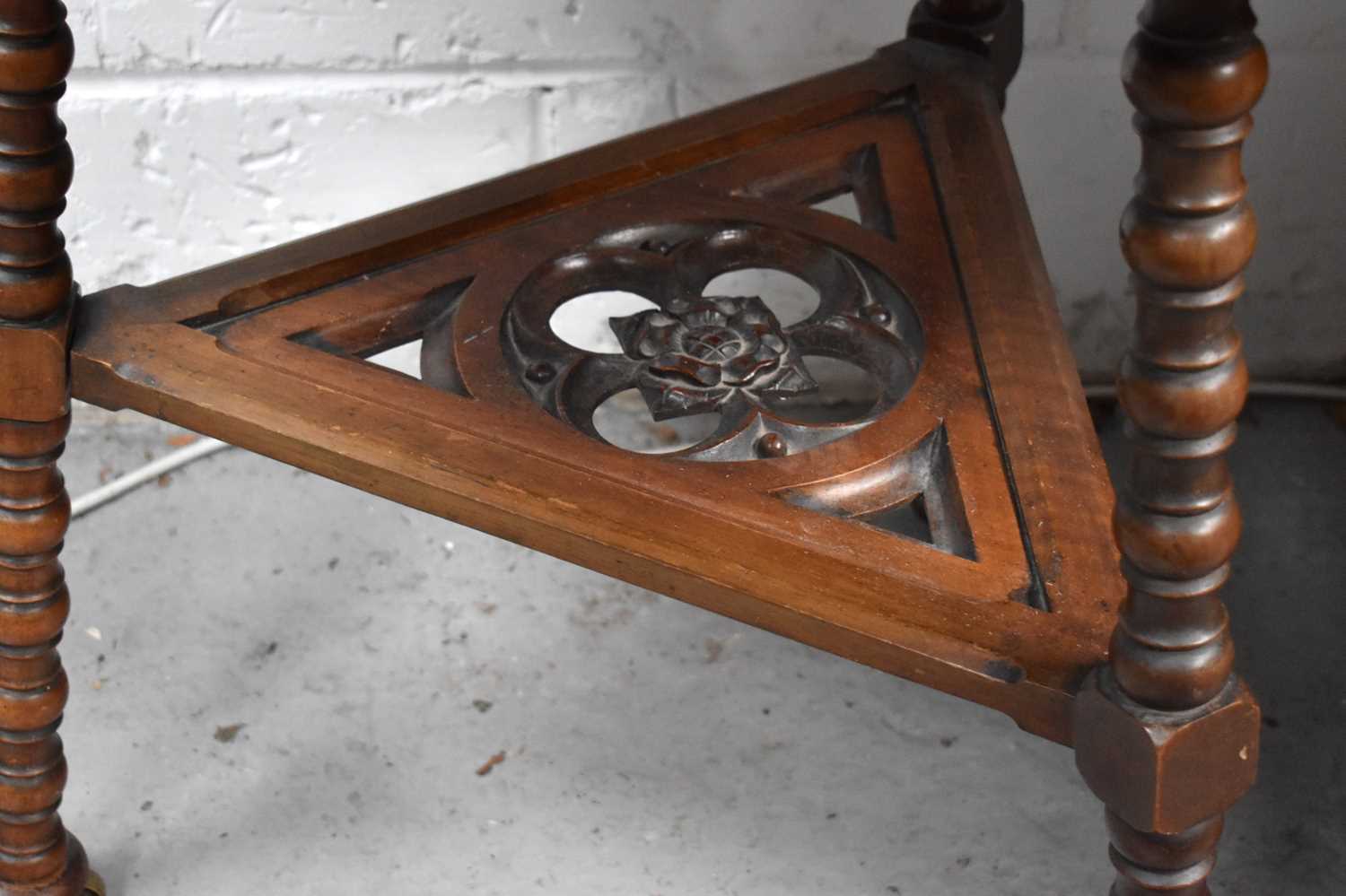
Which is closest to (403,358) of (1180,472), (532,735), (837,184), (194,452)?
(194,452)

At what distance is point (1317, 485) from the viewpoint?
126cm

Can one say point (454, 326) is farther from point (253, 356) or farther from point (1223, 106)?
point (1223, 106)

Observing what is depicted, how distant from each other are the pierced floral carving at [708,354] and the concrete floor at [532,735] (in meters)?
→ 0.28

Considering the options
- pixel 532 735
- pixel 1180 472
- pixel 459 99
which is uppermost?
pixel 1180 472

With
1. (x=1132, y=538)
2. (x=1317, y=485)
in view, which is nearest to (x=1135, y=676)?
(x=1132, y=538)

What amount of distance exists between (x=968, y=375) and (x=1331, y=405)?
2.09 feet

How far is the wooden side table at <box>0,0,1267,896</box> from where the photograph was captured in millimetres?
623

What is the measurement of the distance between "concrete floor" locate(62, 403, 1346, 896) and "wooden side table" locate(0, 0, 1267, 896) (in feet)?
0.45

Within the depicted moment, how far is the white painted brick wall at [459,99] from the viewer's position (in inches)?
46.9

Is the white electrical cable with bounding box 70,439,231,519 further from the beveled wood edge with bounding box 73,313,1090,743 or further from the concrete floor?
the beveled wood edge with bounding box 73,313,1090,743

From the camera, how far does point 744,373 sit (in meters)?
0.87

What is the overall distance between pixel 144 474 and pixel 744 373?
58cm

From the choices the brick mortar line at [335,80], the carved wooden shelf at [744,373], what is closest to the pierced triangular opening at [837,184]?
the carved wooden shelf at [744,373]

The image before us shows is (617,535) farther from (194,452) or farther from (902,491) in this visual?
(194,452)
